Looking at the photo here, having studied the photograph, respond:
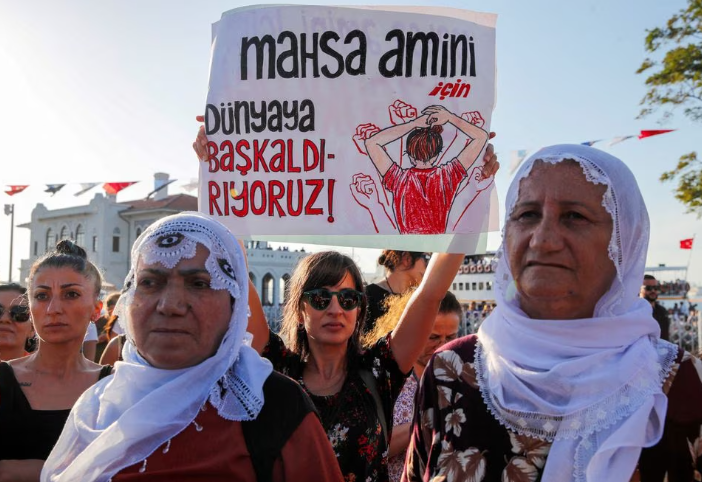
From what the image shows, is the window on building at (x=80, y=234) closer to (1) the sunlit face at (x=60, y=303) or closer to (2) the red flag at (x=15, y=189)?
(2) the red flag at (x=15, y=189)

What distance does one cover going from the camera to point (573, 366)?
1.89m

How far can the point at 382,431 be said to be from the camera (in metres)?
2.87

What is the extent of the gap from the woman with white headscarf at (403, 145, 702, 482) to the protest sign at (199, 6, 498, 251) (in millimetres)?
1396

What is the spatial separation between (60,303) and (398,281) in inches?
91.1

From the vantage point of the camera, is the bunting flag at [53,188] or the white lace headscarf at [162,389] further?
the bunting flag at [53,188]

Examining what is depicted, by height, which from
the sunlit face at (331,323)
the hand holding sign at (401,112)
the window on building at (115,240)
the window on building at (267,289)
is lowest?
the window on building at (267,289)

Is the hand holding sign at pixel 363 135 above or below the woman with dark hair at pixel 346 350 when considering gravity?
above

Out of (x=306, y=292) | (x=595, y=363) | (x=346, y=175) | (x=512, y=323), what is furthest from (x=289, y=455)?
(x=346, y=175)

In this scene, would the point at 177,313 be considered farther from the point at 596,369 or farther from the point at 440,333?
the point at 440,333

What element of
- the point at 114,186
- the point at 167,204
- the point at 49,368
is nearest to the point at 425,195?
the point at 49,368

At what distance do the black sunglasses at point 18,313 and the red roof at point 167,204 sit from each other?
4329 cm

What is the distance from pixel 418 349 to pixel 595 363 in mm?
1222

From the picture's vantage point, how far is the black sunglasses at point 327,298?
3.19 meters

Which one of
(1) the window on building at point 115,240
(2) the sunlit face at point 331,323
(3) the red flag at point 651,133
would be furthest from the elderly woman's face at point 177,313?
(1) the window on building at point 115,240
